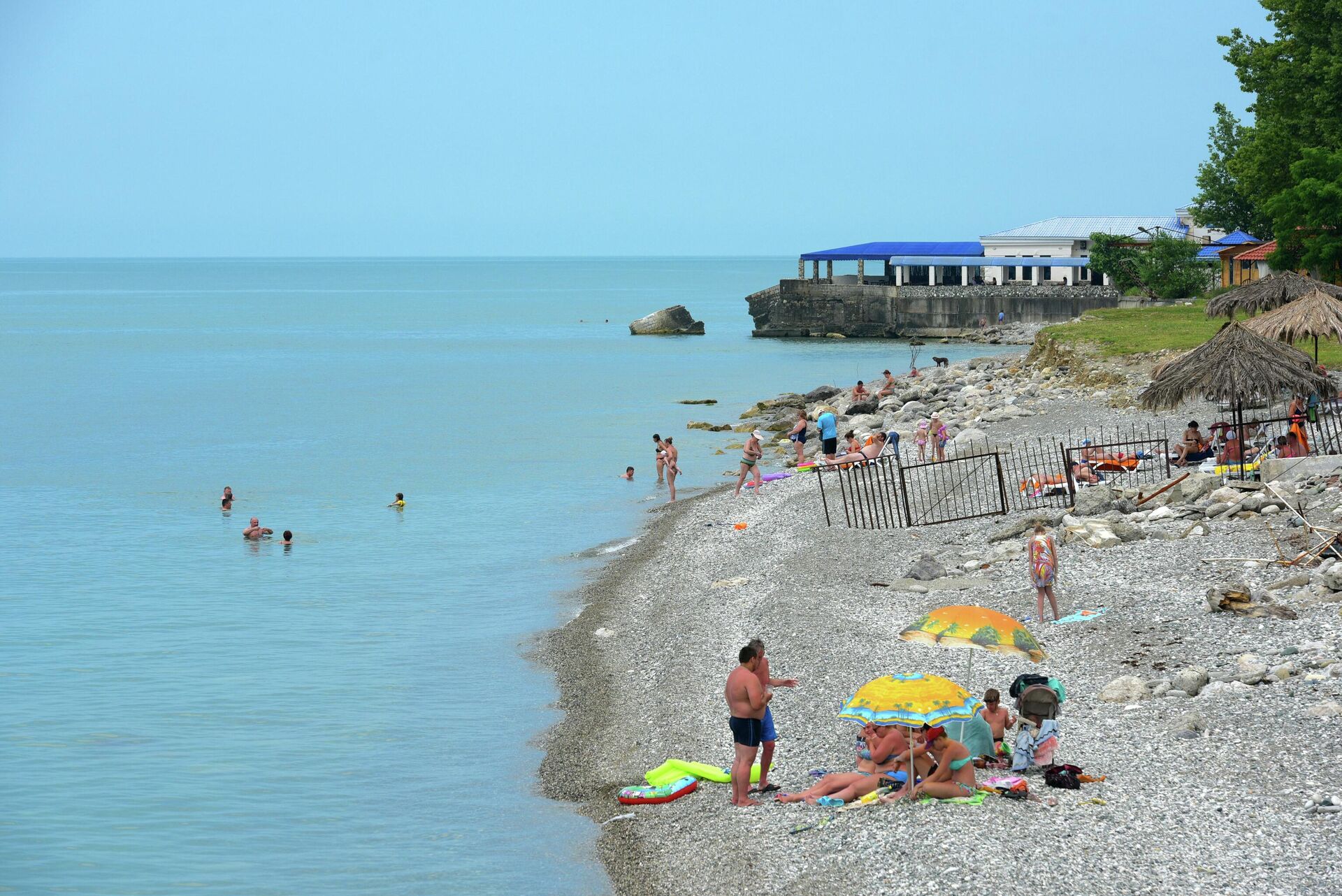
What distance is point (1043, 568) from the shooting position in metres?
15.7

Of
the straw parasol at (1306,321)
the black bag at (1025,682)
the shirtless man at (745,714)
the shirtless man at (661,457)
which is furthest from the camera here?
the shirtless man at (661,457)

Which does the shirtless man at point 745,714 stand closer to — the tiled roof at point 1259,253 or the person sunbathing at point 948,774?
the person sunbathing at point 948,774

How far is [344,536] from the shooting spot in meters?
29.9

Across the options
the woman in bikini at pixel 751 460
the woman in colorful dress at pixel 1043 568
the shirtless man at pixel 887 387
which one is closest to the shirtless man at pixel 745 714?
the woman in colorful dress at pixel 1043 568

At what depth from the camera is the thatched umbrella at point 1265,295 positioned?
1133 inches

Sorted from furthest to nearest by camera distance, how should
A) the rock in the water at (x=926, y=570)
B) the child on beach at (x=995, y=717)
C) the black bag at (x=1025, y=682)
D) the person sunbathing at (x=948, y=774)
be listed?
1. the rock in the water at (x=926, y=570)
2. the black bag at (x=1025, y=682)
3. the child on beach at (x=995, y=717)
4. the person sunbathing at (x=948, y=774)

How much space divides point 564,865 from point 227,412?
1998 inches

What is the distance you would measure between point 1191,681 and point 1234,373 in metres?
9.37

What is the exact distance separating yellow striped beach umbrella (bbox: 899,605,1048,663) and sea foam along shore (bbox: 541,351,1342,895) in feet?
2.96

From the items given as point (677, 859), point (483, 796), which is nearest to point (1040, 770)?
point (677, 859)

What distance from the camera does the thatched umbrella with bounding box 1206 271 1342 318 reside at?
94.4 ft

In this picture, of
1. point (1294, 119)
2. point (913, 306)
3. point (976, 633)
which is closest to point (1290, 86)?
point (1294, 119)

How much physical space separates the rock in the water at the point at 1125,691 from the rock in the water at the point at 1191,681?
0.28 m

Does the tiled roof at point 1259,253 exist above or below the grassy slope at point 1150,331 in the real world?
above
